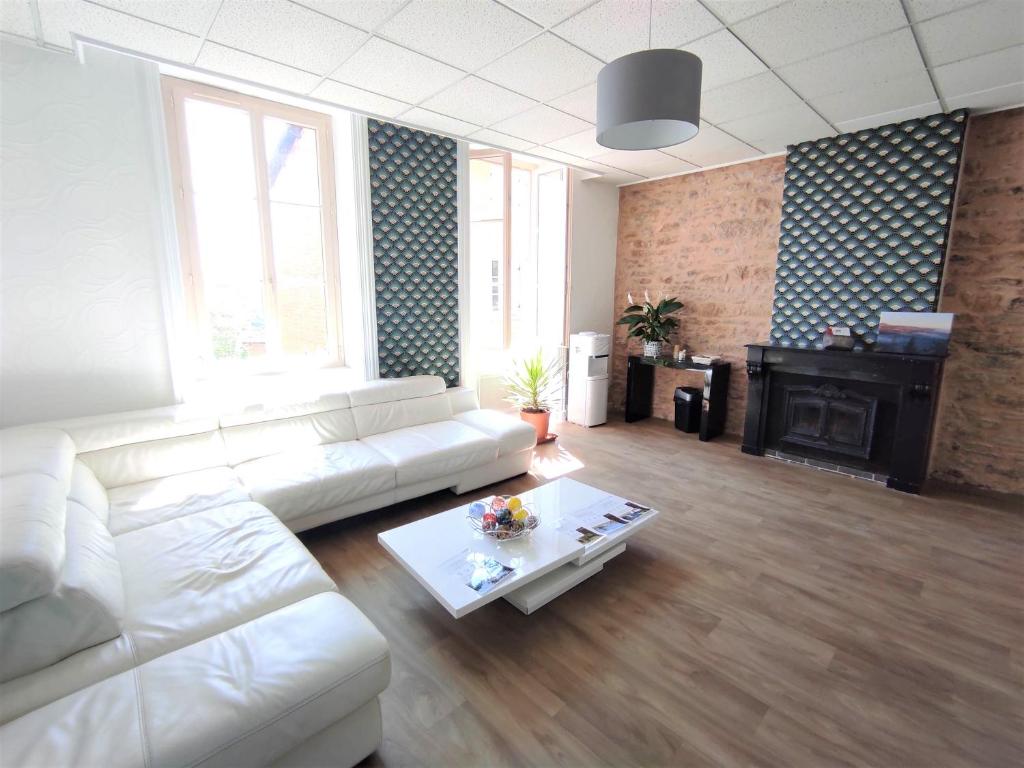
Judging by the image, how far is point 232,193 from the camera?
12.0 feet

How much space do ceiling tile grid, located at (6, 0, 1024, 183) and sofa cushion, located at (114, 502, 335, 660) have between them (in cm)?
248

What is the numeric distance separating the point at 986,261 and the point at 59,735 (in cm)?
567

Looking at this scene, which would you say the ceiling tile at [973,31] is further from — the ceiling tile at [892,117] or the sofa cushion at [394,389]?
the sofa cushion at [394,389]

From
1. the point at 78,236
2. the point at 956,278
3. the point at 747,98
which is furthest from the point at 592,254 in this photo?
the point at 78,236

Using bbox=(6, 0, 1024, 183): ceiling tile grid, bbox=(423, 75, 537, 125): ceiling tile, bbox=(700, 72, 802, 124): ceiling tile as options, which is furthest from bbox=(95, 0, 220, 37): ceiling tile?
bbox=(700, 72, 802, 124): ceiling tile

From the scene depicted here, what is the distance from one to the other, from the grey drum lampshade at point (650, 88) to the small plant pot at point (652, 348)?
11.4 ft

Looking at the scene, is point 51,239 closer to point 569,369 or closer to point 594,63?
point 594,63

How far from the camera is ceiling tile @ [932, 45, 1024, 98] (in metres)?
2.67

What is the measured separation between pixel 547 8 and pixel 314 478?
9.23ft

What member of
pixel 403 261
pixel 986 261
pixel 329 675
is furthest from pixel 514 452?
pixel 986 261

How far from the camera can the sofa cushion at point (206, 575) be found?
163 cm

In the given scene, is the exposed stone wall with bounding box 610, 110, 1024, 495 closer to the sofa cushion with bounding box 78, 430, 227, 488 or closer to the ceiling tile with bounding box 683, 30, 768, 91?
the ceiling tile with bounding box 683, 30, 768, 91

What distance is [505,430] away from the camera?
384 cm

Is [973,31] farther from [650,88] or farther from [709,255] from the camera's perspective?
[709,255]
